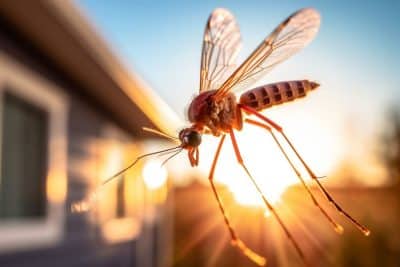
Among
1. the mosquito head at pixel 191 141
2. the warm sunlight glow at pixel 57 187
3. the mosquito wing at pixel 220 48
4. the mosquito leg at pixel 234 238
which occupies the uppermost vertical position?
Answer: the warm sunlight glow at pixel 57 187

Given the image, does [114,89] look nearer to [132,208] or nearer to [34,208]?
[34,208]

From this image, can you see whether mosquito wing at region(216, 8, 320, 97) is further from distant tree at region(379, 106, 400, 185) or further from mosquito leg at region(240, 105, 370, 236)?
distant tree at region(379, 106, 400, 185)

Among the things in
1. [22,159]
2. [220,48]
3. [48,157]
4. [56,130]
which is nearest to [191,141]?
[220,48]

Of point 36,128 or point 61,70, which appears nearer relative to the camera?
point 36,128

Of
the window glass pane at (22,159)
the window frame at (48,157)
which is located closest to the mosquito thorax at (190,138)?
the window frame at (48,157)

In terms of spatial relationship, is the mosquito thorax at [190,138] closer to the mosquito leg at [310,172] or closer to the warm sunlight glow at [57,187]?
the mosquito leg at [310,172]

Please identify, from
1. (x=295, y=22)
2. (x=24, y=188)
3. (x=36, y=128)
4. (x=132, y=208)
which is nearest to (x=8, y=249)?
(x=24, y=188)

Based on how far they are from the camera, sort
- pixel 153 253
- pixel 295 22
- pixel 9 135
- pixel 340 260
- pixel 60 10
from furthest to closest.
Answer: pixel 153 253, pixel 9 135, pixel 340 260, pixel 60 10, pixel 295 22
